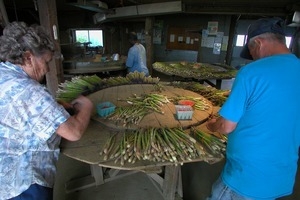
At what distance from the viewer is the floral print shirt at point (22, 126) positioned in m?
1.21

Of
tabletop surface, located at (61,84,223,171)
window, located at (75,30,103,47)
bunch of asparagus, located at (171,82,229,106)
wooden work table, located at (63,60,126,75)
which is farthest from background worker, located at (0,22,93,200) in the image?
window, located at (75,30,103,47)

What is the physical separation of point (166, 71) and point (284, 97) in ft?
13.2

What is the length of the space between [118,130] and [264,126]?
3.84ft

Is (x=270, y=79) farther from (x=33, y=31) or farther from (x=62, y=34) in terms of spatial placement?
(x=62, y=34)

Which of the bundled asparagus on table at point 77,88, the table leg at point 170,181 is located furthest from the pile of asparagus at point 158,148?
the bundled asparagus on table at point 77,88

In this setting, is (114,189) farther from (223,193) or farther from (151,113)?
(223,193)

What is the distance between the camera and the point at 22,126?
1.24 m

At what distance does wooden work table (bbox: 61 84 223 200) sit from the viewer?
1.43m

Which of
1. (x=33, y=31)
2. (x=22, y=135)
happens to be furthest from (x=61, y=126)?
(x=33, y=31)

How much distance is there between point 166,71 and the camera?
5.13 meters

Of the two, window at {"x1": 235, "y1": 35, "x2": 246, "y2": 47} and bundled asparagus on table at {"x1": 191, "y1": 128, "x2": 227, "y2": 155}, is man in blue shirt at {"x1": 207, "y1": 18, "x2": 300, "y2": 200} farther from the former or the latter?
window at {"x1": 235, "y1": 35, "x2": 246, "y2": 47}

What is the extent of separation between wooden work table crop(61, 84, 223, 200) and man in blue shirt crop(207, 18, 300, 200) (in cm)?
22

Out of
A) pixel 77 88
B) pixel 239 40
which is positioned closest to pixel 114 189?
pixel 77 88

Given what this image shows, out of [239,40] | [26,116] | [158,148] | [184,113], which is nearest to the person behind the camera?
[26,116]
